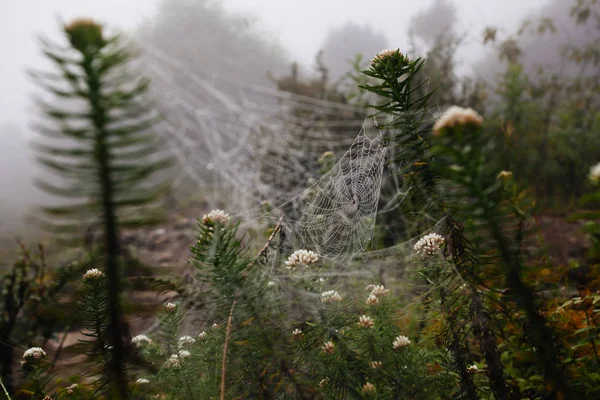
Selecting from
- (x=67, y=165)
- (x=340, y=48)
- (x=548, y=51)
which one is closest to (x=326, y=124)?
(x=67, y=165)

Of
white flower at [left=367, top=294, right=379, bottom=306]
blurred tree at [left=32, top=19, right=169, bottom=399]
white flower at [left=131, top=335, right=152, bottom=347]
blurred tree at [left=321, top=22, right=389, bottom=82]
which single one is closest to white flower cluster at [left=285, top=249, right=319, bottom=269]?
white flower at [left=367, top=294, right=379, bottom=306]

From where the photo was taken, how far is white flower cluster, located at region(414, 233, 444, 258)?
2.66 feet

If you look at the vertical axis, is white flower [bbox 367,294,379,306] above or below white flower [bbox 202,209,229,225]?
below

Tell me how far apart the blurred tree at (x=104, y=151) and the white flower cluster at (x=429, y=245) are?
59 centimetres

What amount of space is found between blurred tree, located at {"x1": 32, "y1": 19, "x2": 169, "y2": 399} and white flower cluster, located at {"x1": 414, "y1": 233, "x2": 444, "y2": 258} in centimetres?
59

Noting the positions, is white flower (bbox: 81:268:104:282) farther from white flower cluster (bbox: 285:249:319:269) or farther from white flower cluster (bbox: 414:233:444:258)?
white flower cluster (bbox: 414:233:444:258)

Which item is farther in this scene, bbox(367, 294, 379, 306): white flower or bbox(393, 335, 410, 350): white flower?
bbox(367, 294, 379, 306): white flower

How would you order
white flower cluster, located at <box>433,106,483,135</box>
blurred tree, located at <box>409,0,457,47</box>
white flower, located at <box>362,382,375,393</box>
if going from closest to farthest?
white flower cluster, located at <box>433,106,483,135</box>, white flower, located at <box>362,382,375,393</box>, blurred tree, located at <box>409,0,457,47</box>

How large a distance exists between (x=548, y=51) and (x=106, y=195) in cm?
1929

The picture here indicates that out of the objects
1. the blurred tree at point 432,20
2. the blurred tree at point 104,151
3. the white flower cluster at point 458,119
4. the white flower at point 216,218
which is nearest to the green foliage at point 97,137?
the blurred tree at point 104,151

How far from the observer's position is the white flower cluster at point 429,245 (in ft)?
2.66

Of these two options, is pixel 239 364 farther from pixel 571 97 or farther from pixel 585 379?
pixel 571 97

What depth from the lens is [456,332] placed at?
724 millimetres

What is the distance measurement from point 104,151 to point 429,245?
683mm
